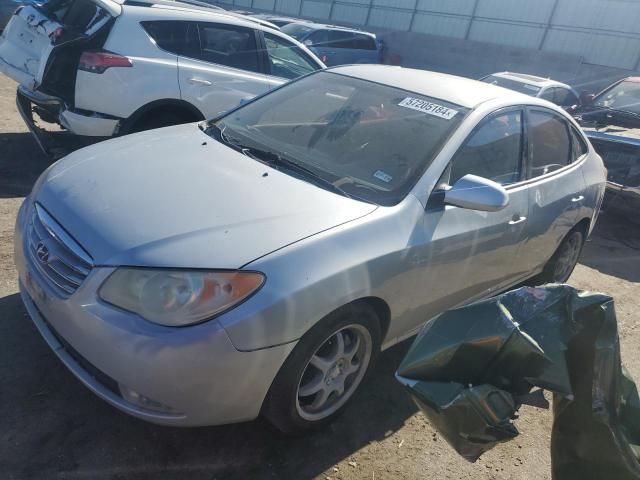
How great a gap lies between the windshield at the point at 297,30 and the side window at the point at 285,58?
762 centimetres

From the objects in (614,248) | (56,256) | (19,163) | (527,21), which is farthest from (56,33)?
(527,21)

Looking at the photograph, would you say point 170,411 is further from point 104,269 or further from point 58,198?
point 58,198

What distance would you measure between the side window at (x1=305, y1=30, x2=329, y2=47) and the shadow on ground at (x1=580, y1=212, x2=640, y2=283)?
8922mm

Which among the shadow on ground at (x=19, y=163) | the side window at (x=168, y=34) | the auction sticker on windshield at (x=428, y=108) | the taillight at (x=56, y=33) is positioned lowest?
the shadow on ground at (x=19, y=163)

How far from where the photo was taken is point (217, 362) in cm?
202

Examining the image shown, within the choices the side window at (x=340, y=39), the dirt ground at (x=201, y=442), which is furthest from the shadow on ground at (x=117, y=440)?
the side window at (x=340, y=39)

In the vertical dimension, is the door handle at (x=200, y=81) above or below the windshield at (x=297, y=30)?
above

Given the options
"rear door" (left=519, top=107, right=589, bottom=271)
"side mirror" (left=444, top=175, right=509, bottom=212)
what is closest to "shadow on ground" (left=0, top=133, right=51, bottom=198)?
"side mirror" (left=444, top=175, right=509, bottom=212)

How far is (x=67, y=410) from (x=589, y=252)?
5.45 metres

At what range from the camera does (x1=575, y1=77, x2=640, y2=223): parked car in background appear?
6.13 meters

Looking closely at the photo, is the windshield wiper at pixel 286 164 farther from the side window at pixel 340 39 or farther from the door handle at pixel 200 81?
the side window at pixel 340 39

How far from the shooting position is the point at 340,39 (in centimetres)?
1462

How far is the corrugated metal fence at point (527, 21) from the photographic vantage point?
1753cm

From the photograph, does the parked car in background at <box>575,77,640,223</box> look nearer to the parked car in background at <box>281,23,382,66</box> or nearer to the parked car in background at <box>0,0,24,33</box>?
the parked car in background at <box>281,23,382,66</box>
